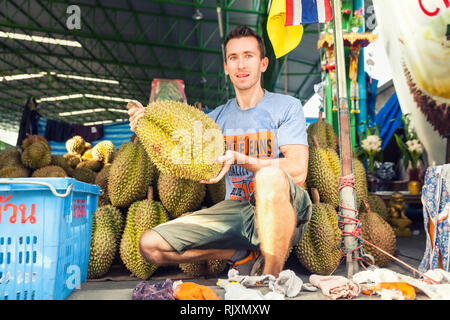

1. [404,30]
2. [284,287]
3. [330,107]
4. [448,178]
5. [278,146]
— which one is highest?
[404,30]

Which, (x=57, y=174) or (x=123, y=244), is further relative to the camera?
(x=57, y=174)

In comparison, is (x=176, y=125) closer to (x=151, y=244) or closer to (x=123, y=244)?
(x=151, y=244)

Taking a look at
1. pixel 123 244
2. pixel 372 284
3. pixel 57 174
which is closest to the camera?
pixel 372 284

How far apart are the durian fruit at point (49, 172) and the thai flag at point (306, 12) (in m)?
2.70

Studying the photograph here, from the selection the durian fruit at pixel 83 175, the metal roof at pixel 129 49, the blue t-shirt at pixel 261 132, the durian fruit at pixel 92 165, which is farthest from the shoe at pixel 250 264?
the metal roof at pixel 129 49

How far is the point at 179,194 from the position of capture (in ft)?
7.35

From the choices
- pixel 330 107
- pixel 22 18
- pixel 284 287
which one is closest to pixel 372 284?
pixel 284 287

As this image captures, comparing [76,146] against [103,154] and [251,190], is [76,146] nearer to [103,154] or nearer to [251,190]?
[103,154]

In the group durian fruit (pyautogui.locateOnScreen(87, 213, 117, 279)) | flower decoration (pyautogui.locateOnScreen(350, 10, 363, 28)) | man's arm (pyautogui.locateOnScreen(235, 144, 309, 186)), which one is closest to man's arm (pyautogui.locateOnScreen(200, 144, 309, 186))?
man's arm (pyautogui.locateOnScreen(235, 144, 309, 186))

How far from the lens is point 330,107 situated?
5461 mm

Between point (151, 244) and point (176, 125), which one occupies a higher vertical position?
point (176, 125)

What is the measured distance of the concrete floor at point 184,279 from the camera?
1.47 metres

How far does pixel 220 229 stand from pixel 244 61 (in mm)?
1063

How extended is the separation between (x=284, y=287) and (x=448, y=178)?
126cm
